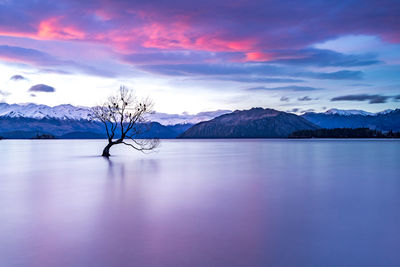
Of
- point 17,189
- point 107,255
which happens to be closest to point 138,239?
point 107,255

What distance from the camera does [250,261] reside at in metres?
7.34

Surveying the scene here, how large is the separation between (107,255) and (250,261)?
10.9ft

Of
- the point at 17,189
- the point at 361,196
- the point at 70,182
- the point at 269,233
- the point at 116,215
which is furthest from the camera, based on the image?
the point at 70,182

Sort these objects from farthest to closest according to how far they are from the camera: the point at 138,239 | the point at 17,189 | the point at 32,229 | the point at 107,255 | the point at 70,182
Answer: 1. the point at 70,182
2. the point at 17,189
3. the point at 32,229
4. the point at 138,239
5. the point at 107,255

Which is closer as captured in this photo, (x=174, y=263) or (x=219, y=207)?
(x=174, y=263)

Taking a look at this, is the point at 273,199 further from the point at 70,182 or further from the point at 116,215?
the point at 70,182

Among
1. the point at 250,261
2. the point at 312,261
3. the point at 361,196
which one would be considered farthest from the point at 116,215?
the point at 361,196

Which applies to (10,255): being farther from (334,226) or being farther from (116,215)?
(334,226)

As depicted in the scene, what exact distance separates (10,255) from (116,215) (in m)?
4.40

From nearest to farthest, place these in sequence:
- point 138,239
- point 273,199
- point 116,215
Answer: point 138,239, point 116,215, point 273,199

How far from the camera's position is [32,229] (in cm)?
1012

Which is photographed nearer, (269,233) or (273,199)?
(269,233)

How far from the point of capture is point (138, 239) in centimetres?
888

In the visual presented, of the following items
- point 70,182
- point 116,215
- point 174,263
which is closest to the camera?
point 174,263
